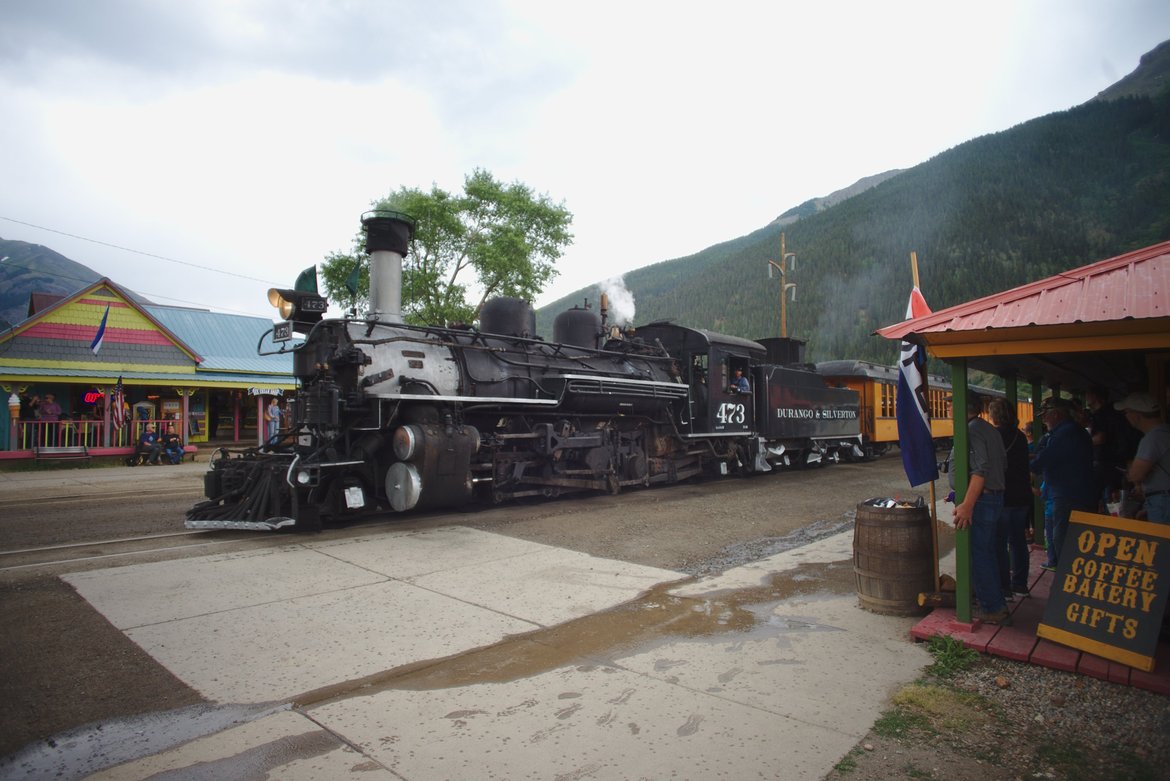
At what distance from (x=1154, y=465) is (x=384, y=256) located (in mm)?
8294

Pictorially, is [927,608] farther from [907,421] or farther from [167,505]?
[167,505]

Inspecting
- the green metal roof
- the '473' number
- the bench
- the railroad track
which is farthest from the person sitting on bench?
the '473' number

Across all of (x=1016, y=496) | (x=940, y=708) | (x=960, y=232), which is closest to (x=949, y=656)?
(x=940, y=708)

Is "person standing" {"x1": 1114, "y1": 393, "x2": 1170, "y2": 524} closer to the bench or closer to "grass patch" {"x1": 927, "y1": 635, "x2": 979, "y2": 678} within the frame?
"grass patch" {"x1": 927, "y1": 635, "x2": 979, "y2": 678}

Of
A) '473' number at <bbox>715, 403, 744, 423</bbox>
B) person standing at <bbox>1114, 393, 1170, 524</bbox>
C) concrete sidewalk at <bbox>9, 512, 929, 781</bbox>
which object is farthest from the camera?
'473' number at <bbox>715, 403, 744, 423</bbox>

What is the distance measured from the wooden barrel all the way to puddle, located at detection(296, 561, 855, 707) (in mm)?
582

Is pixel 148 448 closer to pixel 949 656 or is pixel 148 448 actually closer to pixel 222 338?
pixel 222 338

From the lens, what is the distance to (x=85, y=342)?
60.8ft

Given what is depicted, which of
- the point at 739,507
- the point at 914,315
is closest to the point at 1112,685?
the point at 914,315

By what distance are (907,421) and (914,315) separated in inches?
36.9

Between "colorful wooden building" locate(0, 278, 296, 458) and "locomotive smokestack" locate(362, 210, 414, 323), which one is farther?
"colorful wooden building" locate(0, 278, 296, 458)

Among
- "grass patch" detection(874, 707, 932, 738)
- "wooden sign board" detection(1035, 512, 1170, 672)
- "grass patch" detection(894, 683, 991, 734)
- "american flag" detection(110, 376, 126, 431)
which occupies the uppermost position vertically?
"american flag" detection(110, 376, 126, 431)

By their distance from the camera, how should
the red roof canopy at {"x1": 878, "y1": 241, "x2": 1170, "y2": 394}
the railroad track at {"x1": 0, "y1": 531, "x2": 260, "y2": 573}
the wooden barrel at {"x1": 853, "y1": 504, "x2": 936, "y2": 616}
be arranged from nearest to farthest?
the red roof canopy at {"x1": 878, "y1": 241, "x2": 1170, "y2": 394}
the wooden barrel at {"x1": 853, "y1": 504, "x2": 936, "y2": 616}
the railroad track at {"x1": 0, "y1": 531, "x2": 260, "y2": 573}

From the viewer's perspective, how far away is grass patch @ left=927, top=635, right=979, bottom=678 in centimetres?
362
